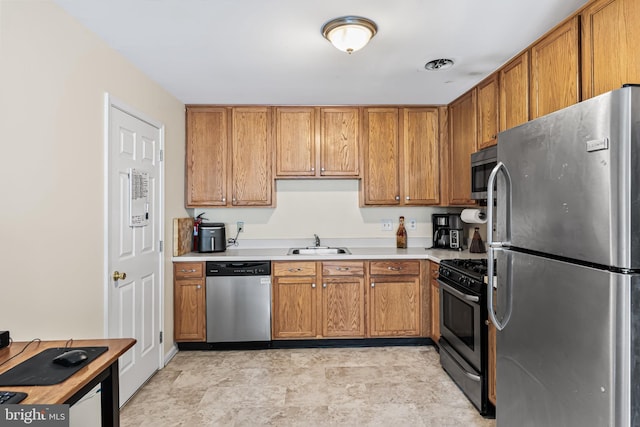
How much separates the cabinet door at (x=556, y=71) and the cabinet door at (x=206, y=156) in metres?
2.71

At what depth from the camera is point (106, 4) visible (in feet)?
5.90

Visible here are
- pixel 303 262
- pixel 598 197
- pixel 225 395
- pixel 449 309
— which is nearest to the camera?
pixel 598 197

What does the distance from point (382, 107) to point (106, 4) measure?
2568 millimetres

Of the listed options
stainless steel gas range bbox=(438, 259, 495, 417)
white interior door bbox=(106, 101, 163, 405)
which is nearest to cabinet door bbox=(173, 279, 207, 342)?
white interior door bbox=(106, 101, 163, 405)

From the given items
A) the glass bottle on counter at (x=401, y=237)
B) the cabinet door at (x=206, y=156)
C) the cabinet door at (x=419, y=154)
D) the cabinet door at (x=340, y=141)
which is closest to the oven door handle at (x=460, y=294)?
the glass bottle on counter at (x=401, y=237)

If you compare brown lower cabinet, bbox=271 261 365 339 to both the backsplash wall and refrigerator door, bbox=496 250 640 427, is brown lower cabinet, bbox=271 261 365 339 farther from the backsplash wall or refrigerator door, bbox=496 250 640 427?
refrigerator door, bbox=496 250 640 427

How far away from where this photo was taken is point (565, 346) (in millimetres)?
1291

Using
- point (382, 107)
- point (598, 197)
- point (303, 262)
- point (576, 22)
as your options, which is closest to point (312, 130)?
point (382, 107)

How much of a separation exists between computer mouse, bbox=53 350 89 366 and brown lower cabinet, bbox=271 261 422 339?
2243 mm

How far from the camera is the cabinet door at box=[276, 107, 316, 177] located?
144 inches

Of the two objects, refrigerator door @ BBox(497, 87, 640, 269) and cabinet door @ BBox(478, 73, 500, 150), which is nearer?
refrigerator door @ BBox(497, 87, 640, 269)

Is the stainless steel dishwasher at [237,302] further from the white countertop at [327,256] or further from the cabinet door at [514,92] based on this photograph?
the cabinet door at [514,92]

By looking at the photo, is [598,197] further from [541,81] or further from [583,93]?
[541,81]

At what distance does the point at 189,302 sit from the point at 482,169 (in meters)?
2.79
